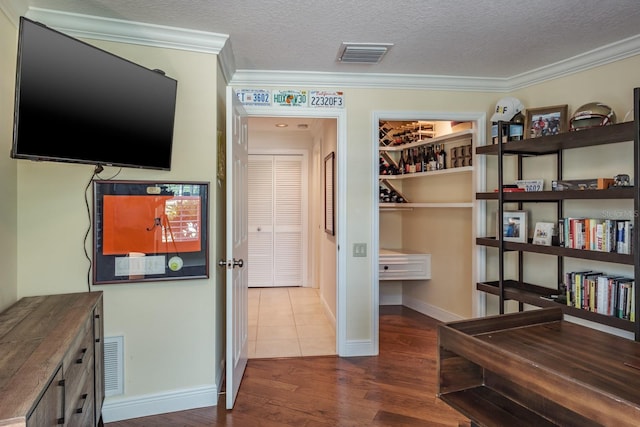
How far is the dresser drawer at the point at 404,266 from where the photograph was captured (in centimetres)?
421

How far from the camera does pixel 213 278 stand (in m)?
2.49

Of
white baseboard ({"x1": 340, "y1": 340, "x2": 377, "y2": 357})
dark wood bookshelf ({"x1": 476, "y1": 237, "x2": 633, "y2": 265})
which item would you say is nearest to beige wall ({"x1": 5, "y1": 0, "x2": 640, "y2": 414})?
dark wood bookshelf ({"x1": 476, "y1": 237, "x2": 633, "y2": 265})

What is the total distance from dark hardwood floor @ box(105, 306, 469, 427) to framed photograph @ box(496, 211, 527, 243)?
1198mm

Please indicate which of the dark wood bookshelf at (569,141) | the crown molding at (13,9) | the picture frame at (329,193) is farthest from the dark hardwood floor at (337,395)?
the crown molding at (13,9)

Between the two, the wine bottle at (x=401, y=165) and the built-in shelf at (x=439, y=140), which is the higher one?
the built-in shelf at (x=439, y=140)

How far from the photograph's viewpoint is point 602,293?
2.42 m

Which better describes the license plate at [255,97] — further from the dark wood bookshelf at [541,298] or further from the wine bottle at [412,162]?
the dark wood bookshelf at [541,298]

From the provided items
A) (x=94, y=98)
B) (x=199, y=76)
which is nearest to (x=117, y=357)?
(x=94, y=98)

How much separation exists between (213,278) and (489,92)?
2797 millimetres

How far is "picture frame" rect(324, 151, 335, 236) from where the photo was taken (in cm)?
393

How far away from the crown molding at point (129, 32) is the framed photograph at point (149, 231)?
855mm

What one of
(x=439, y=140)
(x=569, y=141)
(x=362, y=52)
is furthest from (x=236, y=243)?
(x=439, y=140)

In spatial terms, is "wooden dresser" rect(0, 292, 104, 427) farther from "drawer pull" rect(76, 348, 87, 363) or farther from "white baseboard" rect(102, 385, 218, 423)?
"white baseboard" rect(102, 385, 218, 423)

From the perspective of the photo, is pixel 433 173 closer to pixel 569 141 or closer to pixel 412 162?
pixel 412 162
